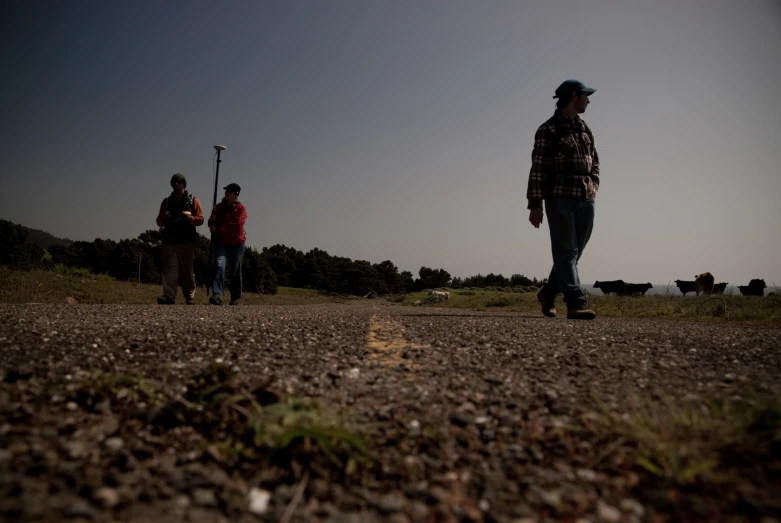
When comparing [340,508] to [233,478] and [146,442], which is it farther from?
[146,442]

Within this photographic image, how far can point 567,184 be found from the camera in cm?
609

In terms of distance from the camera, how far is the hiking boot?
5.93 metres

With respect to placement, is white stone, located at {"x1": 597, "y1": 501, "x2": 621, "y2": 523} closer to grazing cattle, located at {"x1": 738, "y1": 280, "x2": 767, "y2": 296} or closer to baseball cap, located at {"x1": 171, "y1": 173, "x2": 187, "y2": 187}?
baseball cap, located at {"x1": 171, "y1": 173, "x2": 187, "y2": 187}

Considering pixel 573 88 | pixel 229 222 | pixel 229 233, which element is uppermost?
pixel 573 88

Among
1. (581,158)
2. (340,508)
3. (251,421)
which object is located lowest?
(340,508)

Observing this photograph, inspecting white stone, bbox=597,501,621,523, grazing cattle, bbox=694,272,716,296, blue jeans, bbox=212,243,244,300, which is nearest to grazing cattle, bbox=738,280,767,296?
grazing cattle, bbox=694,272,716,296

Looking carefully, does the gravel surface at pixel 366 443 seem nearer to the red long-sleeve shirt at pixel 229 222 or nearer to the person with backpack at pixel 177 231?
the person with backpack at pixel 177 231

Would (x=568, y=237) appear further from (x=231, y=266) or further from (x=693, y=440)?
(x=231, y=266)

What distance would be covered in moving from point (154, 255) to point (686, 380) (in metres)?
85.1

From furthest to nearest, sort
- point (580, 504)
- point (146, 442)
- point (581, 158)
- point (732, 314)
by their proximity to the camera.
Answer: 1. point (732, 314)
2. point (581, 158)
3. point (146, 442)
4. point (580, 504)

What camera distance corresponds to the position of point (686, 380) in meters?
2.20

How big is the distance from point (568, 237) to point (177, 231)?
8.40m

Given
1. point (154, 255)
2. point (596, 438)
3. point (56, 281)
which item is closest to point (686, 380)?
point (596, 438)

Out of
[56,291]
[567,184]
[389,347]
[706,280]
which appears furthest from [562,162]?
[706,280]
